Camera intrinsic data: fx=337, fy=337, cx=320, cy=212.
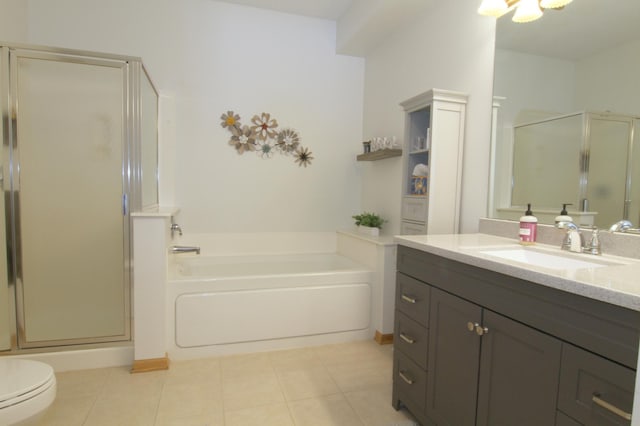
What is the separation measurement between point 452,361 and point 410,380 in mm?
361

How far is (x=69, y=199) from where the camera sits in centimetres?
212

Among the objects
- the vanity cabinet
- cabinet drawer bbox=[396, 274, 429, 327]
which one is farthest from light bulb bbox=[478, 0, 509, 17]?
cabinet drawer bbox=[396, 274, 429, 327]

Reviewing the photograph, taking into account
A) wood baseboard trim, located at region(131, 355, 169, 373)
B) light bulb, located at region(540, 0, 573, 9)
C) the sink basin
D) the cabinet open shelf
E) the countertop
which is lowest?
wood baseboard trim, located at region(131, 355, 169, 373)

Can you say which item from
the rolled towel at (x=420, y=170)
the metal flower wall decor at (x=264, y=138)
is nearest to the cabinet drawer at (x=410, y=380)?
the rolled towel at (x=420, y=170)

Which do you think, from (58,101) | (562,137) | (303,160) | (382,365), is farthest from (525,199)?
(58,101)

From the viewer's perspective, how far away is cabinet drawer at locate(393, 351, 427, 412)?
4.96ft

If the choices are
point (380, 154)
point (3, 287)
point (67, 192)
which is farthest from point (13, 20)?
point (380, 154)

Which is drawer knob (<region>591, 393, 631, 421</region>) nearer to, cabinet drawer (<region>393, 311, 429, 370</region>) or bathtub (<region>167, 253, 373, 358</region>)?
cabinet drawer (<region>393, 311, 429, 370</region>)

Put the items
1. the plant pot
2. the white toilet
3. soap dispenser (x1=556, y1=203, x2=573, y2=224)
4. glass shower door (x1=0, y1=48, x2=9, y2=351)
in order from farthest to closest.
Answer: the plant pot
glass shower door (x1=0, y1=48, x2=9, y2=351)
soap dispenser (x1=556, y1=203, x2=573, y2=224)
the white toilet

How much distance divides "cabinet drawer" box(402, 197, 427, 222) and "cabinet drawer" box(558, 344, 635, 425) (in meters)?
1.35

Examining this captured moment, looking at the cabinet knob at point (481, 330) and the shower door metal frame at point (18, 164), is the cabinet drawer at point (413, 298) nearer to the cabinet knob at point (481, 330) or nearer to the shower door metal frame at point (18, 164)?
the cabinet knob at point (481, 330)

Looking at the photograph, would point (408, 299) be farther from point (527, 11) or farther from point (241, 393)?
point (527, 11)

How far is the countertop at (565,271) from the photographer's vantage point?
79cm

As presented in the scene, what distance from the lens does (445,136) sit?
2139mm
